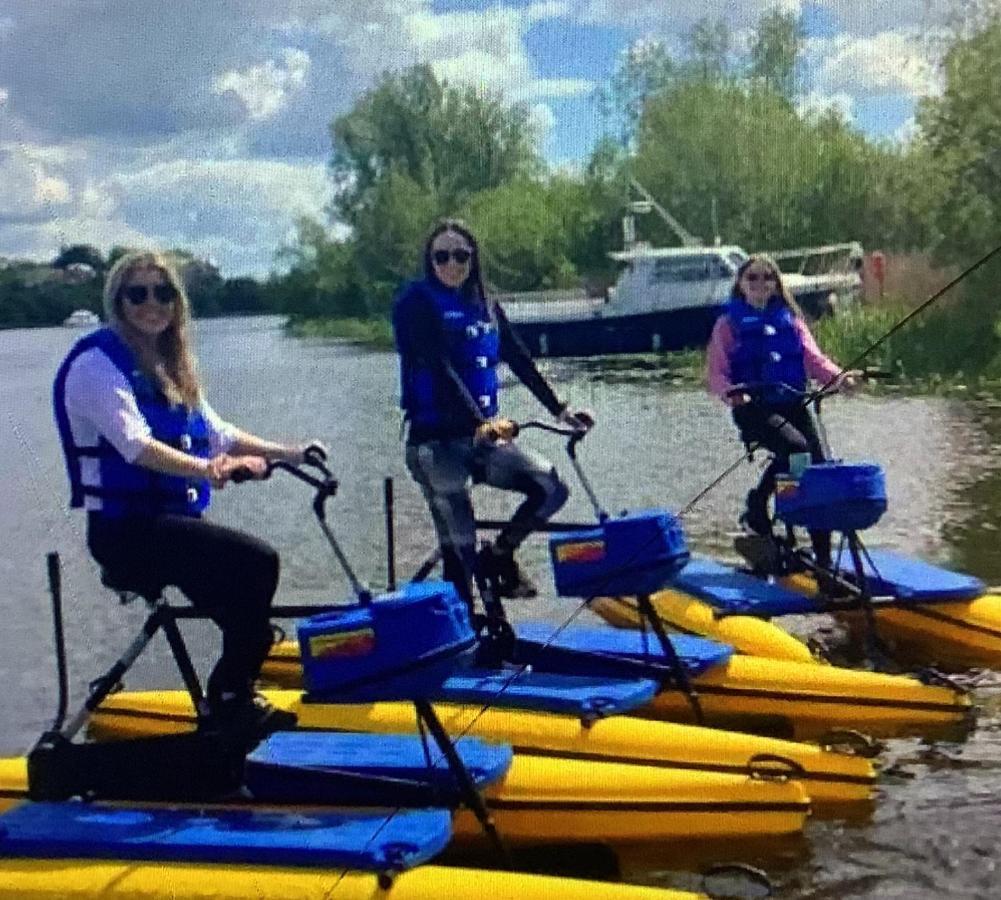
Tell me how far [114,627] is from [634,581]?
16.4 ft

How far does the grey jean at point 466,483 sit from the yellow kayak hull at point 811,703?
1059mm

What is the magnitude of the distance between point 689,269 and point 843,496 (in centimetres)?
3355

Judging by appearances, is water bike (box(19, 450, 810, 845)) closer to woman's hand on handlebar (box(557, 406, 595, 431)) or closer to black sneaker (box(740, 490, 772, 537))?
woman's hand on handlebar (box(557, 406, 595, 431))

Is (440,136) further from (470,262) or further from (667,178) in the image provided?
(470,262)

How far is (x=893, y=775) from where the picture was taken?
22.6ft

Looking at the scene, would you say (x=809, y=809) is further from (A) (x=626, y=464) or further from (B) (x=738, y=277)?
(A) (x=626, y=464)

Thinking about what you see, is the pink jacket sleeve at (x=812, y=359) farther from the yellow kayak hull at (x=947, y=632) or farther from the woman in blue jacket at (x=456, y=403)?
the woman in blue jacket at (x=456, y=403)

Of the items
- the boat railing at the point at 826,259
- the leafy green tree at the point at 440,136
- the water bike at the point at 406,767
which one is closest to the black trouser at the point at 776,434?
the water bike at the point at 406,767

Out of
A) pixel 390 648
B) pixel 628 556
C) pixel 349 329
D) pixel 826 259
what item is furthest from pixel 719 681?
pixel 349 329

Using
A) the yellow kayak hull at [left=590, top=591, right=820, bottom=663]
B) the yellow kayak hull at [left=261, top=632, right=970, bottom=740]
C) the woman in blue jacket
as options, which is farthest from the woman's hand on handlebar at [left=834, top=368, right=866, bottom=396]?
the yellow kayak hull at [left=261, top=632, right=970, bottom=740]

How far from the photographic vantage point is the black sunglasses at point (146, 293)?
5723 millimetres

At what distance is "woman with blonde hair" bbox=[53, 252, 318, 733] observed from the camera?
5.48 metres

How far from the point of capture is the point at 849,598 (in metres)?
8.70

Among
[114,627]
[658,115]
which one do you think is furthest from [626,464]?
[658,115]
